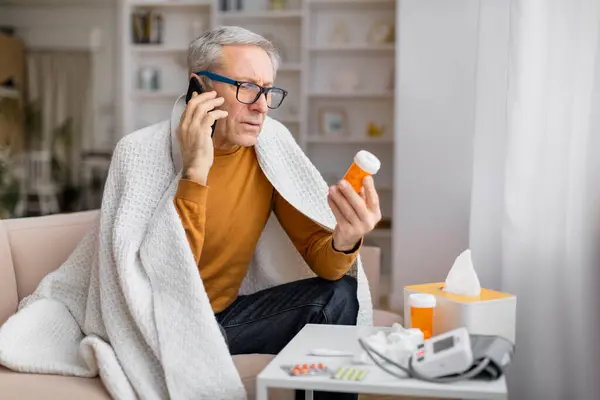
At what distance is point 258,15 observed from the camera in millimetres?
5391

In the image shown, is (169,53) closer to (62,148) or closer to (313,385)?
(62,148)

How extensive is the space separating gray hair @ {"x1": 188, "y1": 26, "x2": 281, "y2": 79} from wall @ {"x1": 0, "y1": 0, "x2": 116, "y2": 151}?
3.95 metres

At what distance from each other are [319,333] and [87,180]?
4358 mm

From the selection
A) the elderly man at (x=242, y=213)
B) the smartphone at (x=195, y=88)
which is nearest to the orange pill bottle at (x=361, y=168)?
the elderly man at (x=242, y=213)

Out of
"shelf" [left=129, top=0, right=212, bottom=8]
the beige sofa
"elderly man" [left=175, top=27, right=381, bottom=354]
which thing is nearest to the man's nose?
"elderly man" [left=175, top=27, right=381, bottom=354]

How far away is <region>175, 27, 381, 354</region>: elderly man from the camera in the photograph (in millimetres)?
1733

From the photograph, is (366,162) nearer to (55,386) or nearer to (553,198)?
(55,386)

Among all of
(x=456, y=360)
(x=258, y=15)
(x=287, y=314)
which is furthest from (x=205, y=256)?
(x=258, y=15)

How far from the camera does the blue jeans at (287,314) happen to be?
183 centimetres

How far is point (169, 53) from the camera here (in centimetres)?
580

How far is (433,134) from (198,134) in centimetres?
270

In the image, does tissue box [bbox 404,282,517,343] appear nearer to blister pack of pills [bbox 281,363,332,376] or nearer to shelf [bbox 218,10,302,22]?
blister pack of pills [bbox 281,363,332,376]

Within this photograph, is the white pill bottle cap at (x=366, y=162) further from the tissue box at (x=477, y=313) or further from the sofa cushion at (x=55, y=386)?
the sofa cushion at (x=55, y=386)

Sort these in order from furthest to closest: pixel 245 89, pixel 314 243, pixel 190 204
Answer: pixel 314 243
pixel 245 89
pixel 190 204
